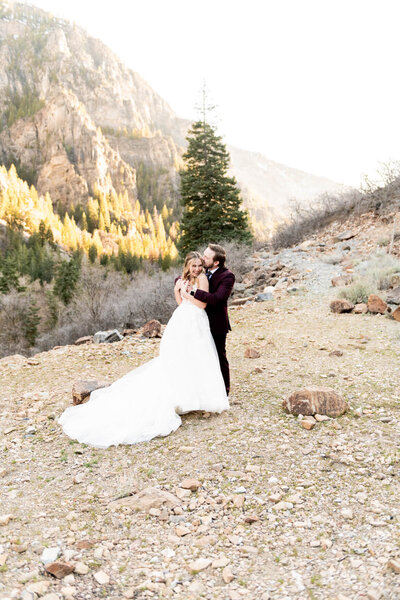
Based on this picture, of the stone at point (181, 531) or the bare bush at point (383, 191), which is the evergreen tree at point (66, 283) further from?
the stone at point (181, 531)

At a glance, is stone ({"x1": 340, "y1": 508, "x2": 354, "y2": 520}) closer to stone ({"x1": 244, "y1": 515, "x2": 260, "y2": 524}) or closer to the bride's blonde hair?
stone ({"x1": 244, "y1": 515, "x2": 260, "y2": 524})

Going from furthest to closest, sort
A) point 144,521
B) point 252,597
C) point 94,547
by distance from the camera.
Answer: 1. point 144,521
2. point 94,547
3. point 252,597

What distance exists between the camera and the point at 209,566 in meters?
2.89

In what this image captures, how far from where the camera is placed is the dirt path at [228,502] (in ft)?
8.93

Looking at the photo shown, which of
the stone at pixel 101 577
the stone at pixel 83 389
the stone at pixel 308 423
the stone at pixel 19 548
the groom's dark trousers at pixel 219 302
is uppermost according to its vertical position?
the groom's dark trousers at pixel 219 302

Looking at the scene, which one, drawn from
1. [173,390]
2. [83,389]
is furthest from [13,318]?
[173,390]

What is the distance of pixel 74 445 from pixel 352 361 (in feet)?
16.0

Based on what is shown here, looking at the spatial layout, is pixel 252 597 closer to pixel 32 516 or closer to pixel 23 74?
pixel 32 516

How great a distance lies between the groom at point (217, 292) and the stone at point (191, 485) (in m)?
1.95

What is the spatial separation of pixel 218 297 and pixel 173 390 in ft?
4.47

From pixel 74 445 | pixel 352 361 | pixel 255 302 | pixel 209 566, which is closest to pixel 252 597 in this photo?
pixel 209 566

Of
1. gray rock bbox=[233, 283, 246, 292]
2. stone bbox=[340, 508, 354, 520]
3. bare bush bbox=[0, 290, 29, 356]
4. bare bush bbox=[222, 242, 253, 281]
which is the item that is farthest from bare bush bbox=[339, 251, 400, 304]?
bare bush bbox=[0, 290, 29, 356]

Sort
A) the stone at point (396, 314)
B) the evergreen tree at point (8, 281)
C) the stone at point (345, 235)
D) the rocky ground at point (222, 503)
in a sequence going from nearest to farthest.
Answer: the rocky ground at point (222, 503), the stone at point (396, 314), the stone at point (345, 235), the evergreen tree at point (8, 281)

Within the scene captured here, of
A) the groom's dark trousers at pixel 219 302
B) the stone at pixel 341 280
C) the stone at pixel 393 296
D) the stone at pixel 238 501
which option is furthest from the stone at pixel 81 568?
the stone at pixel 341 280
